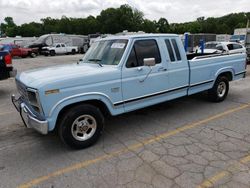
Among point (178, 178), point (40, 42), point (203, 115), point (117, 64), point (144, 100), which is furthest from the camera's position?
point (40, 42)

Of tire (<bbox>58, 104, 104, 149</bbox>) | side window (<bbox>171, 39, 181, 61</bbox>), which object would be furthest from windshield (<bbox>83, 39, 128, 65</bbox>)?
side window (<bbox>171, 39, 181, 61</bbox>)

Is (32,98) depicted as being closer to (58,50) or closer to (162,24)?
(58,50)

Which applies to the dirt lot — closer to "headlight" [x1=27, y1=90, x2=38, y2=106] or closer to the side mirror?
"headlight" [x1=27, y1=90, x2=38, y2=106]

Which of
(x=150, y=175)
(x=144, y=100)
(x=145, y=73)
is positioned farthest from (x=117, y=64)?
(x=150, y=175)

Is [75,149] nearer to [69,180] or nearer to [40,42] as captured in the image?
[69,180]

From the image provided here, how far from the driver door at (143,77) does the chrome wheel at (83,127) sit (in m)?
0.73

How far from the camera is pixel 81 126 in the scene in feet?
13.5

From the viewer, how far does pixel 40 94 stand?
141 inches

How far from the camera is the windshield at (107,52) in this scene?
4582mm

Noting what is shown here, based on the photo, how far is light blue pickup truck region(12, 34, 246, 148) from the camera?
148 inches

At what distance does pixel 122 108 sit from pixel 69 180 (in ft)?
5.48

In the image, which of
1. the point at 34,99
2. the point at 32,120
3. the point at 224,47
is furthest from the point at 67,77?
the point at 224,47

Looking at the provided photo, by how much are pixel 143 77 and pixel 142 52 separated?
52 centimetres

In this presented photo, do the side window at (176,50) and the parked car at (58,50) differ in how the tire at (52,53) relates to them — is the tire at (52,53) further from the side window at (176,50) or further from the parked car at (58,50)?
the side window at (176,50)
